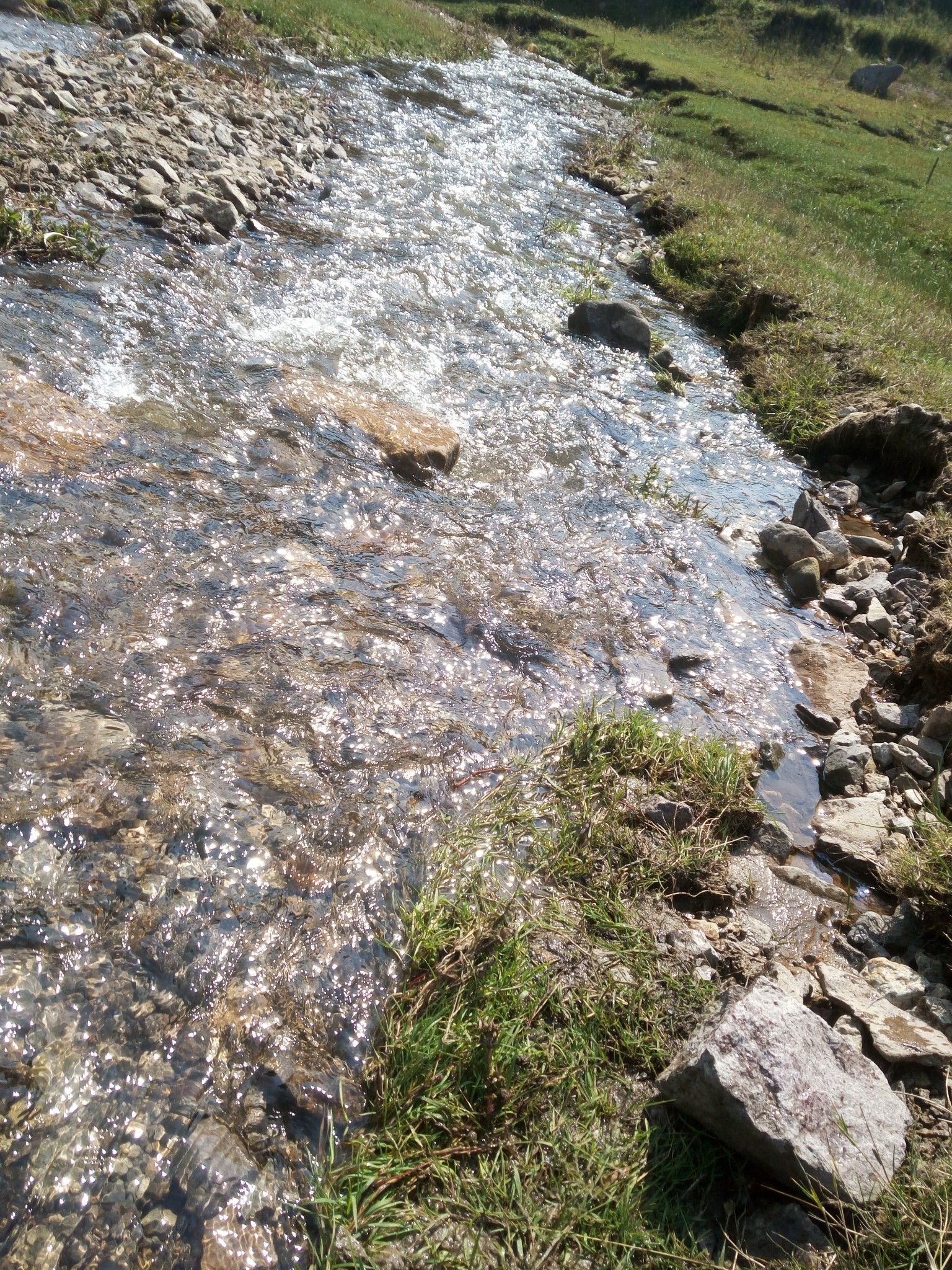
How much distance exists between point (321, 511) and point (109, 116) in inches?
343

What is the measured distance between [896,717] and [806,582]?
6.90ft

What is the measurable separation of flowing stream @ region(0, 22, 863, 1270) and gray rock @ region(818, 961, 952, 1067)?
1377mm

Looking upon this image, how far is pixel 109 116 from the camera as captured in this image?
452 inches

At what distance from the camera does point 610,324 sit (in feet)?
41.1

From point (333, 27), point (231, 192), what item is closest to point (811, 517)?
point (231, 192)

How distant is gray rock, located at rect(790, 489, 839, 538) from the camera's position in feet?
30.6

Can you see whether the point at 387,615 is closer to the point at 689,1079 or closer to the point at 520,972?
the point at 520,972

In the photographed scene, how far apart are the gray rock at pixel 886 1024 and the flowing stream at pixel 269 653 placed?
1377 millimetres

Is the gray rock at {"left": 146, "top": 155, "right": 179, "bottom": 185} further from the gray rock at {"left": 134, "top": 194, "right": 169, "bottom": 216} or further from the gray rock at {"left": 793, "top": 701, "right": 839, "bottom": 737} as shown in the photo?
the gray rock at {"left": 793, "top": 701, "right": 839, "bottom": 737}

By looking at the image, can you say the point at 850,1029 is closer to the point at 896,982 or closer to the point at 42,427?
the point at 896,982

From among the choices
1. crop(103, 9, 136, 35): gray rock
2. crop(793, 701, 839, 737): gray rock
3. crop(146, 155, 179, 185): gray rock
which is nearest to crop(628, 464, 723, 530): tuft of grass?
crop(793, 701, 839, 737): gray rock

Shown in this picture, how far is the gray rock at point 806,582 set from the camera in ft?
27.6

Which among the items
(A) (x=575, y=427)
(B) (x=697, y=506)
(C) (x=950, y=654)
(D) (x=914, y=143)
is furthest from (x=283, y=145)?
(D) (x=914, y=143)

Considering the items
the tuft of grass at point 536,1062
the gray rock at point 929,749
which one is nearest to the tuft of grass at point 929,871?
the gray rock at point 929,749
